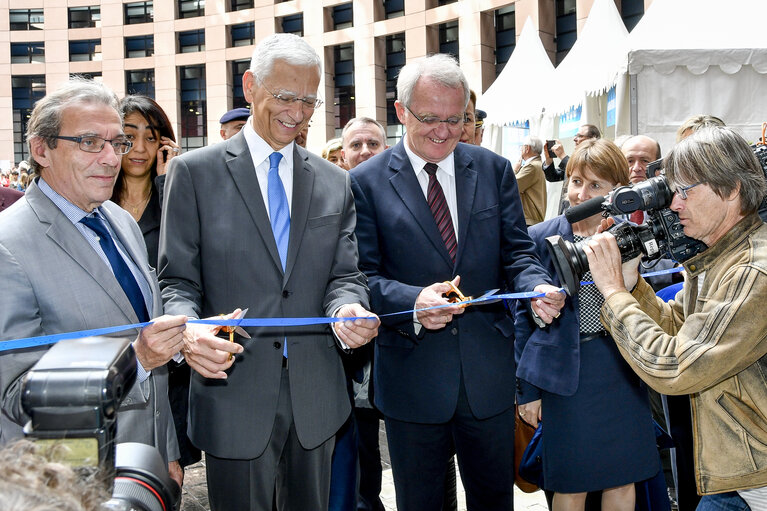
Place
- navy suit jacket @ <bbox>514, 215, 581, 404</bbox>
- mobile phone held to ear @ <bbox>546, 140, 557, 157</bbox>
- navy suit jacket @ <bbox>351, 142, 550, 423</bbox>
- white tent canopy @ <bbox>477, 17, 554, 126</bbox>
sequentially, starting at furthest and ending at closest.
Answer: white tent canopy @ <bbox>477, 17, 554, 126</bbox> → mobile phone held to ear @ <bbox>546, 140, 557, 157</bbox> → navy suit jacket @ <bbox>514, 215, 581, 404</bbox> → navy suit jacket @ <bbox>351, 142, 550, 423</bbox>

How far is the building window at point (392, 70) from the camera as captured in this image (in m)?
30.1

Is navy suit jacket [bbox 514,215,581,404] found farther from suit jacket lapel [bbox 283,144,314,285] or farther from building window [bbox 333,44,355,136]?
building window [bbox 333,44,355,136]

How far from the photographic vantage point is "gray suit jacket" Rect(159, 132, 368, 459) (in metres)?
2.63

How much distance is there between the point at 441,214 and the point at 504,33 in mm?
25399

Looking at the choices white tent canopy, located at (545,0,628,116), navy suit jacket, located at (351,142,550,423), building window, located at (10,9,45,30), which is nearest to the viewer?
navy suit jacket, located at (351,142,550,423)

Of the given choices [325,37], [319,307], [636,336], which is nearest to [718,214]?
[636,336]

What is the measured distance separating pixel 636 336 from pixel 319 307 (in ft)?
4.07

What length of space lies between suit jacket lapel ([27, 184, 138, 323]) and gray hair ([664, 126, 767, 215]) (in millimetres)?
2012

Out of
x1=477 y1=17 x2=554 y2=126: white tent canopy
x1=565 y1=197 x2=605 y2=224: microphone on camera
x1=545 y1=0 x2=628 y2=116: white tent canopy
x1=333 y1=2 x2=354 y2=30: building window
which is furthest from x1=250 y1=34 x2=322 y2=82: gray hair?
x1=333 y1=2 x2=354 y2=30: building window

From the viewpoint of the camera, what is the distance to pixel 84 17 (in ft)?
132

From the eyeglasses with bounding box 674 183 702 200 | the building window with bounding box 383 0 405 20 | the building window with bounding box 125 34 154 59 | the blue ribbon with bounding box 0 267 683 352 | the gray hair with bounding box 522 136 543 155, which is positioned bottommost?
the blue ribbon with bounding box 0 267 683 352

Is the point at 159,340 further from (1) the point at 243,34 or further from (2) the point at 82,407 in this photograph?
(1) the point at 243,34

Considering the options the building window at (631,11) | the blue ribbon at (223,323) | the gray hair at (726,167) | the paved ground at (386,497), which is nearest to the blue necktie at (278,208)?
the blue ribbon at (223,323)

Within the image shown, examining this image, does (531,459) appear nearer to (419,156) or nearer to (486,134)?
(419,156)
